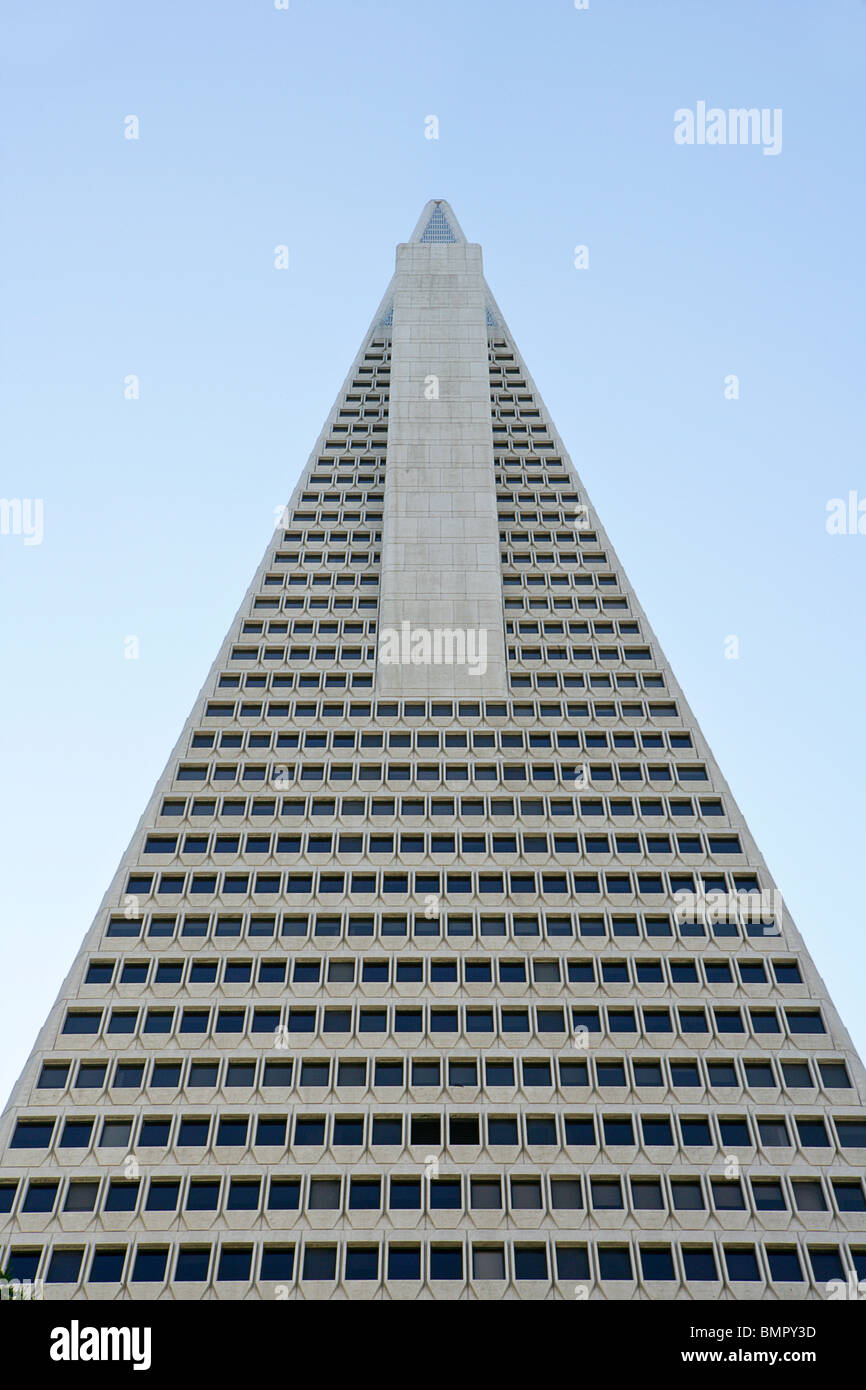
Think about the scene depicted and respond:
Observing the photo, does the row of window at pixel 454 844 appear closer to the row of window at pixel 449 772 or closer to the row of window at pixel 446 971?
the row of window at pixel 449 772

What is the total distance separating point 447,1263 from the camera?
168 feet

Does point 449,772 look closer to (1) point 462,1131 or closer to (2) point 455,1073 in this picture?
(2) point 455,1073

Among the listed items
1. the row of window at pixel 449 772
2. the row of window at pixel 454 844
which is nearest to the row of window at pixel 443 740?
the row of window at pixel 449 772

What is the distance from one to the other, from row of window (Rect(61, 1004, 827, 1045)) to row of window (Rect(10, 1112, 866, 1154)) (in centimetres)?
420

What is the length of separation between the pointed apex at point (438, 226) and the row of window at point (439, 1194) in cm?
9174

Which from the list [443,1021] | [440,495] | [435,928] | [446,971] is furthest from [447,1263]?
[440,495]

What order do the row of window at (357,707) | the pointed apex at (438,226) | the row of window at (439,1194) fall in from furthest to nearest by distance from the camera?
the pointed apex at (438,226) → the row of window at (357,707) → the row of window at (439,1194)

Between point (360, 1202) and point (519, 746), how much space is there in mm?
29130

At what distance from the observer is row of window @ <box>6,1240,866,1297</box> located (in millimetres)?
50094

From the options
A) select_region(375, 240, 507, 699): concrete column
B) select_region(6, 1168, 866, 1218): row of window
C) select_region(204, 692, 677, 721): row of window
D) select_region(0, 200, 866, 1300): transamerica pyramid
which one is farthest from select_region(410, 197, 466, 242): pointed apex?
select_region(6, 1168, 866, 1218): row of window

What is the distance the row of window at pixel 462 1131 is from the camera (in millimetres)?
55062

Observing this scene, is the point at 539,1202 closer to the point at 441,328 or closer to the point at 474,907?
the point at 474,907

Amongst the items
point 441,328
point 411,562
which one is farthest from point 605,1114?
point 441,328

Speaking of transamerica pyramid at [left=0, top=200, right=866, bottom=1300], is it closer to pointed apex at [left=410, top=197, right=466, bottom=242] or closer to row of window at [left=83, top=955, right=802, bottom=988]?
row of window at [left=83, top=955, right=802, bottom=988]
